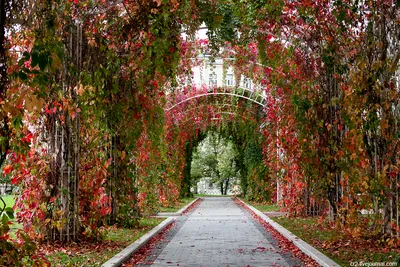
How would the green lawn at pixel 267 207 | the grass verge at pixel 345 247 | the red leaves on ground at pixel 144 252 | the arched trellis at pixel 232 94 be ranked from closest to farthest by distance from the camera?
the grass verge at pixel 345 247 < the red leaves on ground at pixel 144 252 < the green lawn at pixel 267 207 < the arched trellis at pixel 232 94

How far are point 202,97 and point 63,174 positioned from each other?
18.4 metres

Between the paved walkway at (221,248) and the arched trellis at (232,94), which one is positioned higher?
the arched trellis at (232,94)

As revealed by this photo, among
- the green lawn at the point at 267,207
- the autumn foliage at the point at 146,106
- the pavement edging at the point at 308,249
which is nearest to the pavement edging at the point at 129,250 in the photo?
the autumn foliage at the point at 146,106

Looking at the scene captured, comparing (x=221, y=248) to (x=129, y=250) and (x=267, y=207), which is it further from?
(x=267, y=207)

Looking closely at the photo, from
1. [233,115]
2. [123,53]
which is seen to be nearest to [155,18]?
[123,53]

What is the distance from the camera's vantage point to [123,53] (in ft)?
37.6

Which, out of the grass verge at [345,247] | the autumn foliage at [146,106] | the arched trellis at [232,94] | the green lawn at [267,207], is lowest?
the green lawn at [267,207]

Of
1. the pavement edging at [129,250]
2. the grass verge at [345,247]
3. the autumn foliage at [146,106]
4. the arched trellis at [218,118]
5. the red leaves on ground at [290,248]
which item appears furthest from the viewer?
the arched trellis at [218,118]

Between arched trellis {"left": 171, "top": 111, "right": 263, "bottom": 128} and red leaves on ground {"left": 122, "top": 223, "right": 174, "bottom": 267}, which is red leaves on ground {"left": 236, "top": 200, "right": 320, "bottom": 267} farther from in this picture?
arched trellis {"left": 171, "top": 111, "right": 263, "bottom": 128}

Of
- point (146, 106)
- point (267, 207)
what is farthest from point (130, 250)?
point (267, 207)

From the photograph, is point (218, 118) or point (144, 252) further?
point (218, 118)

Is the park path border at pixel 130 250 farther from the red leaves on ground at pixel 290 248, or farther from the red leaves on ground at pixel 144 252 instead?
the red leaves on ground at pixel 290 248

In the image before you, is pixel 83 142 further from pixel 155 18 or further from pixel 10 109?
pixel 10 109

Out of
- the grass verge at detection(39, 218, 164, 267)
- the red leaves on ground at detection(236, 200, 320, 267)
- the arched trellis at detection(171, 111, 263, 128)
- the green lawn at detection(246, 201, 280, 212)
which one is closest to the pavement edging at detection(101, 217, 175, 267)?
the grass verge at detection(39, 218, 164, 267)
